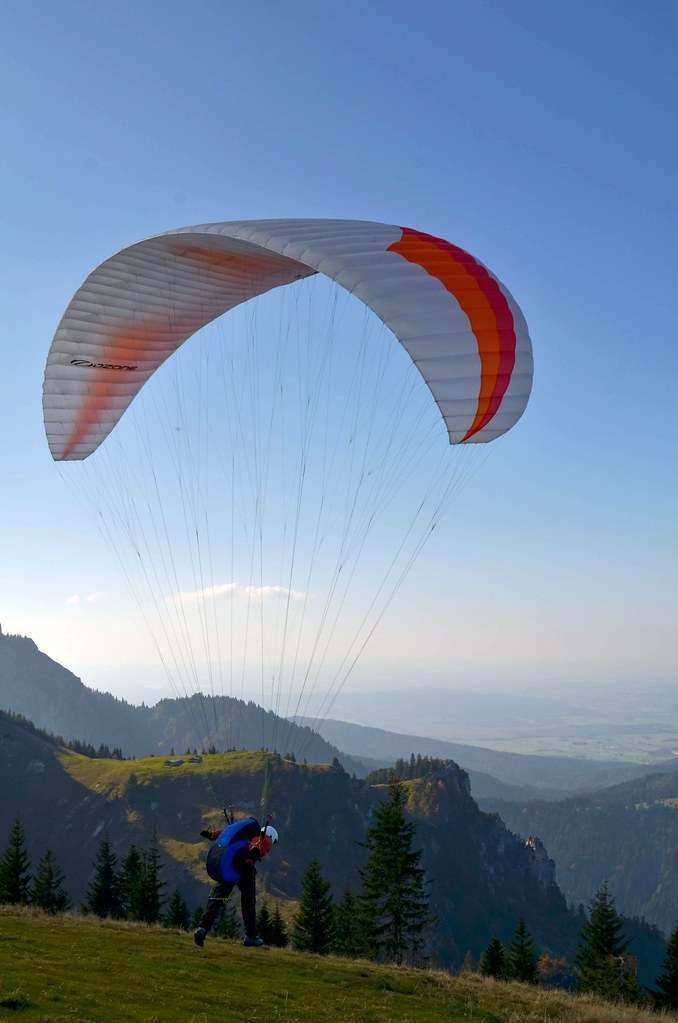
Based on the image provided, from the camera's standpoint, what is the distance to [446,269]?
677 inches

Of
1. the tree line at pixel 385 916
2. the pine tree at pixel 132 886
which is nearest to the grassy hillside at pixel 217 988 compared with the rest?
the tree line at pixel 385 916

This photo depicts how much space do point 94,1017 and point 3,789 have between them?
206503 mm

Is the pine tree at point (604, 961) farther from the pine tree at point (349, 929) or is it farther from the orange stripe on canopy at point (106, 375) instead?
the orange stripe on canopy at point (106, 375)

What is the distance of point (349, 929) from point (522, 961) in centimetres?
1182

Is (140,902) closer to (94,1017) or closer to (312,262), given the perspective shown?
(94,1017)

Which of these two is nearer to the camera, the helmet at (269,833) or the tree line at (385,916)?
the helmet at (269,833)

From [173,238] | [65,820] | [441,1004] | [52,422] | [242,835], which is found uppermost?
[173,238]

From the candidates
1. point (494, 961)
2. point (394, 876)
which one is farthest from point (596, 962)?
point (394, 876)

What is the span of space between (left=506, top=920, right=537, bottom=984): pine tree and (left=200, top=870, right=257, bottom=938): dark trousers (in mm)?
35289

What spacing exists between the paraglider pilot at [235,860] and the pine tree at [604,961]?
119ft

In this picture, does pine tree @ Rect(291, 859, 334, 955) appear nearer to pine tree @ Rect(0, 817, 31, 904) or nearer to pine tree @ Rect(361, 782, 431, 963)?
pine tree @ Rect(361, 782, 431, 963)

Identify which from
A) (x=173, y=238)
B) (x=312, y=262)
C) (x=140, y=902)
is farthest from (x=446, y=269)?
(x=140, y=902)

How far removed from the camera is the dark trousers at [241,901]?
528 inches

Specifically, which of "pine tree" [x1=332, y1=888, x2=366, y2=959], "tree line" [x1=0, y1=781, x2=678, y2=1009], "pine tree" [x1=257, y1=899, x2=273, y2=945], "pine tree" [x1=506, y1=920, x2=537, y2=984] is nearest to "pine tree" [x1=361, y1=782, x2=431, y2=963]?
"tree line" [x1=0, y1=781, x2=678, y2=1009]
